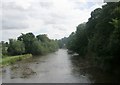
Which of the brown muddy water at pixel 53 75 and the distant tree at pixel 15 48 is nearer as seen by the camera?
the brown muddy water at pixel 53 75

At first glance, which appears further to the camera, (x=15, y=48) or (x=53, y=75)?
(x=15, y=48)

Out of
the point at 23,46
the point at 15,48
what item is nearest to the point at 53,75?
the point at 15,48

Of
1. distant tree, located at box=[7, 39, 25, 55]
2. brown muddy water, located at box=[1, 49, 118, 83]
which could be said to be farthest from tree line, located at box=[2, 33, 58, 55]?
brown muddy water, located at box=[1, 49, 118, 83]

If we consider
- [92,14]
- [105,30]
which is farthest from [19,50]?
[105,30]

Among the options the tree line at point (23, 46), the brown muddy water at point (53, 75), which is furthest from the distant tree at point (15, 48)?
the brown muddy water at point (53, 75)

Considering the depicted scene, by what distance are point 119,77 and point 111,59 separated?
2.13 m

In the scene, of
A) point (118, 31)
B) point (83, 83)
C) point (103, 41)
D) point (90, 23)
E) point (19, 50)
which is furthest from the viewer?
point (19, 50)

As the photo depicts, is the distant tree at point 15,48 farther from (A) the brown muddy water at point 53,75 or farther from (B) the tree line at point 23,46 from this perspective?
(A) the brown muddy water at point 53,75

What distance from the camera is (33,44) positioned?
289 feet

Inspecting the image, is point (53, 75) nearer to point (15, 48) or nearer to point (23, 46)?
point (15, 48)

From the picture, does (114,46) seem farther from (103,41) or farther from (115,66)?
(103,41)

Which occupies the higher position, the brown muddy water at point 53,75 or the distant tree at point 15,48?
the distant tree at point 15,48

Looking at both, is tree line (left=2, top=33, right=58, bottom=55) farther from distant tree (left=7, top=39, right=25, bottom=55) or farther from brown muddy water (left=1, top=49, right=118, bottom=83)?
brown muddy water (left=1, top=49, right=118, bottom=83)

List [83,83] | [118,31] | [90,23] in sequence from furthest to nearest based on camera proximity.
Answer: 1. [90,23]
2. [83,83]
3. [118,31]
